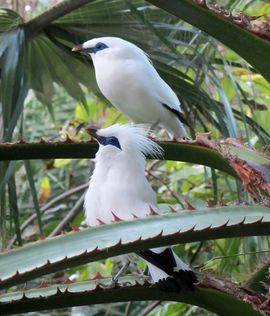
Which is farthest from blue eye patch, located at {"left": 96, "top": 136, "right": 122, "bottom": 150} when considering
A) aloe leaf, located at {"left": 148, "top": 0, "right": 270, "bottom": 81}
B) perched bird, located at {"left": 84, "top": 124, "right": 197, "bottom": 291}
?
aloe leaf, located at {"left": 148, "top": 0, "right": 270, "bottom": 81}

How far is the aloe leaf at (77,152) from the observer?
99cm

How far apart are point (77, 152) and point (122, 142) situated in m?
0.46

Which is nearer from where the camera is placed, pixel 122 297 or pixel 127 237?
pixel 127 237

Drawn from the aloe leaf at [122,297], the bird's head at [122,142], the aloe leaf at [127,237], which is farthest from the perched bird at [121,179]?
the aloe leaf at [127,237]

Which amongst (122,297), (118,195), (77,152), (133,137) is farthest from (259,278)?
(133,137)

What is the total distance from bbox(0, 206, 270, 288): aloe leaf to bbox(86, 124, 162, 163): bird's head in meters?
0.61

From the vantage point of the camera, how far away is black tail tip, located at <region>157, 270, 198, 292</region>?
0.93 meters

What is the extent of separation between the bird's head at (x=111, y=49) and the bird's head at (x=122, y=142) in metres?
0.46

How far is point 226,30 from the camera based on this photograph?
94cm

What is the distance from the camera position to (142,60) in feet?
6.77

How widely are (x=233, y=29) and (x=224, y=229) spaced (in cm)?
29

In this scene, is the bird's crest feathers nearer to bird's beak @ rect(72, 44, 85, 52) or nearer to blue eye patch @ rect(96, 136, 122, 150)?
blue eye patch @ rect(96, 136, 122, 150)

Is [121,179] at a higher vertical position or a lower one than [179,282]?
lower

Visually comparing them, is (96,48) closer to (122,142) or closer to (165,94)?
(165,94)
